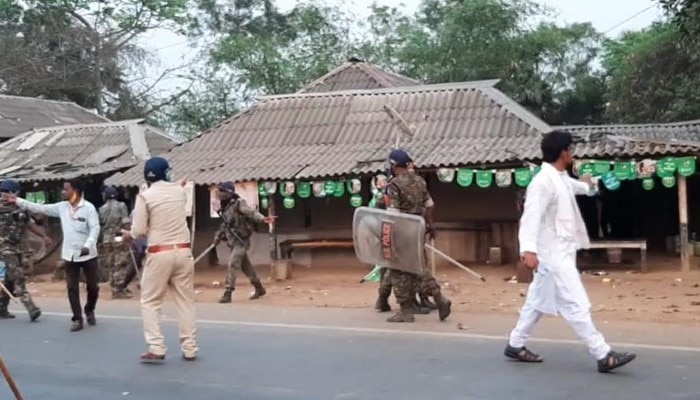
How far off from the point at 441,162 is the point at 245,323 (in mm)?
6421

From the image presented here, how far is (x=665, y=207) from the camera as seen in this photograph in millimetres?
20953

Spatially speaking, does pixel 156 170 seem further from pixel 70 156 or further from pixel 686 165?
pixel 70 156

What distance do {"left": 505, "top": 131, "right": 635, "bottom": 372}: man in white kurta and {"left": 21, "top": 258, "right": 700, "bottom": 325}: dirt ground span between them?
3629mm

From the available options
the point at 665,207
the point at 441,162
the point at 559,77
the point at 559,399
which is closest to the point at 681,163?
the point at 441,162

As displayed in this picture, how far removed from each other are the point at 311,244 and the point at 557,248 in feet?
38.8

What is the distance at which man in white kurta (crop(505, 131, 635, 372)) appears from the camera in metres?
6.91

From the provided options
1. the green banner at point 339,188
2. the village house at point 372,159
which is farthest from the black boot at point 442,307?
the green banner at point 339,188

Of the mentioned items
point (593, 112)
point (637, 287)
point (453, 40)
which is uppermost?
point (453, 40)

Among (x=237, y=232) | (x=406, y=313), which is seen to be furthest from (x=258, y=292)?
(x=406, y=313)

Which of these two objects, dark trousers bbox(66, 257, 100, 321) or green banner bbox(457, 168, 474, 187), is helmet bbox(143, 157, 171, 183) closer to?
dark trousers bbox(66, 257, 100, 321)

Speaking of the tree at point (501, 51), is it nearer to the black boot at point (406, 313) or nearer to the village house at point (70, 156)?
the village house at point (70, 156)

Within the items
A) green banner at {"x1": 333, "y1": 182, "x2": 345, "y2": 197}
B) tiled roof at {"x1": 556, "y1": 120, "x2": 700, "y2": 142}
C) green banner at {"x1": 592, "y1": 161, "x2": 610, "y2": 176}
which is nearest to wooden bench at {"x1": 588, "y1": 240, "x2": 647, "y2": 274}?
green banner at {"x1": 592, "y1": 161, "x2": 610, "y2": 176}

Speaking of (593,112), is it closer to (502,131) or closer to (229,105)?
(229,105)

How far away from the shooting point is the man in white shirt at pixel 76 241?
10.4 metres
